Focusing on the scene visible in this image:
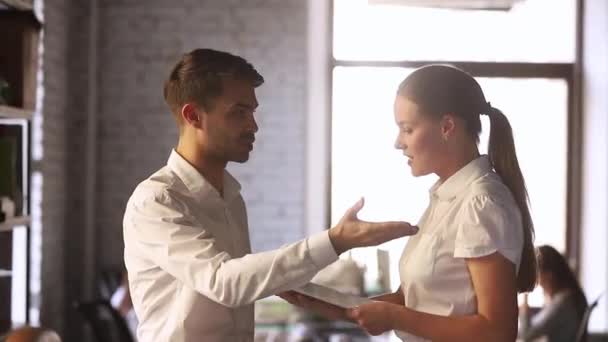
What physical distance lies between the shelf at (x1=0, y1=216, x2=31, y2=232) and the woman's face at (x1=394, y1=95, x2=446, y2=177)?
172cm

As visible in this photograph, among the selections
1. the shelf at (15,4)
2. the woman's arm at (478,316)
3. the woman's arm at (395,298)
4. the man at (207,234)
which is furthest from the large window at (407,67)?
the woman's arm at (478,316)

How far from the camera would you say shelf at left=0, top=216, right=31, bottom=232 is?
3.13 metres

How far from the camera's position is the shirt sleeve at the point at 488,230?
171 cm

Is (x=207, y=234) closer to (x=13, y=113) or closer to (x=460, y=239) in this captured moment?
(x=460, y=239)

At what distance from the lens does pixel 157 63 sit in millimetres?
5945

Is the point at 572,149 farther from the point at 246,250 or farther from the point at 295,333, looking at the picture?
the point at 246,250

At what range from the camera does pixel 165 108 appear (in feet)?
19.5

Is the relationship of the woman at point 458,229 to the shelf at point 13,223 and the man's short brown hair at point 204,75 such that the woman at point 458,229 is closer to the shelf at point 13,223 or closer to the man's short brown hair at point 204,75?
the man's short brown hair at point 204,75

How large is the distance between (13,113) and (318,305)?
1591 millimetres

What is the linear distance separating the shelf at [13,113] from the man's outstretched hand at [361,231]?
168 centimetres

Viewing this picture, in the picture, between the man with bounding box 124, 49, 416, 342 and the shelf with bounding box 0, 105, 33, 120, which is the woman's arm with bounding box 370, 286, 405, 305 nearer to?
the man with bounding box 124, 49, 416, 342

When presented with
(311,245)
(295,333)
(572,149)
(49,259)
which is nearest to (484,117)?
(311,245)

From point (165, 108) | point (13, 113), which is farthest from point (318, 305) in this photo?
point (165, 108)

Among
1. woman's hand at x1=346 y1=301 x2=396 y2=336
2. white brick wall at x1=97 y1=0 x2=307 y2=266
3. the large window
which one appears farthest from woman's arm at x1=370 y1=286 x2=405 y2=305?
the large window
